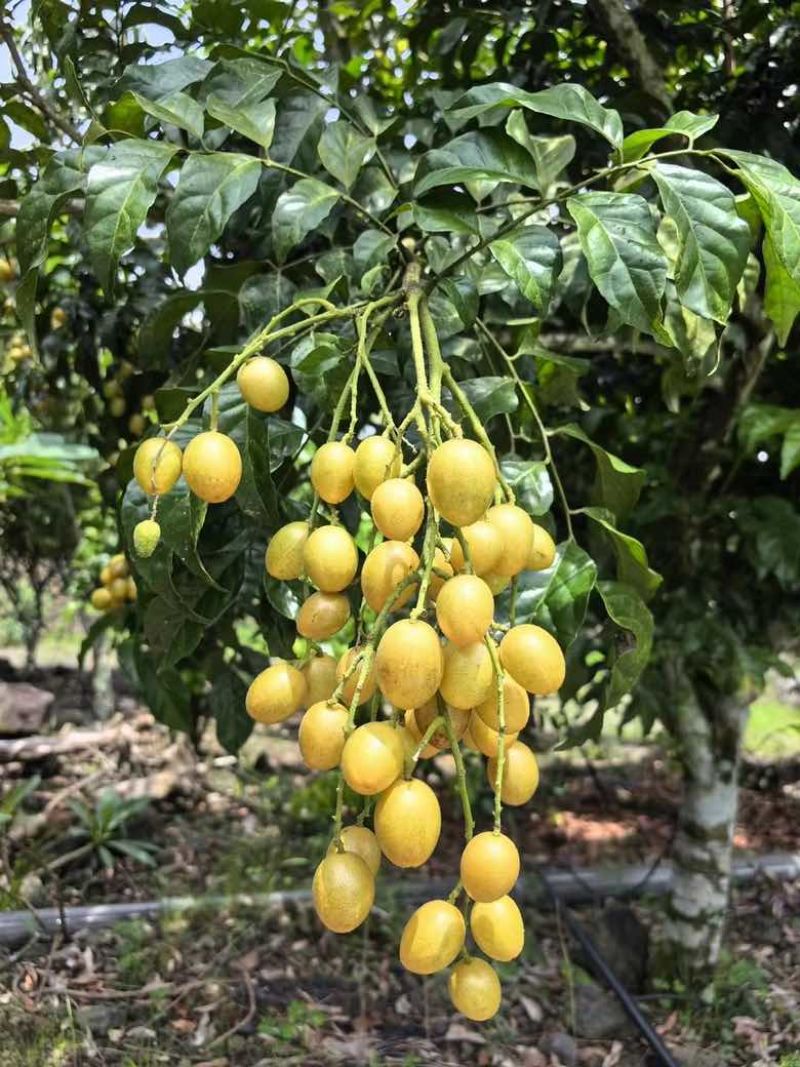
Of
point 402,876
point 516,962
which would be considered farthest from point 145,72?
point 402,876

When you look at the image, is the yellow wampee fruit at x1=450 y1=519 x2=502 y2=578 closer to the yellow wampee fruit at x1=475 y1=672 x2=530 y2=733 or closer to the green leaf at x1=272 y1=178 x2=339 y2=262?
the yellow wampee fruit at x1=475 y1=672 x2=530 y2=733

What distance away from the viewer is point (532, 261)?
0.81 m

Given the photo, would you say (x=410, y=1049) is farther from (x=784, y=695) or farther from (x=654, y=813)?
(x=784, y=695)

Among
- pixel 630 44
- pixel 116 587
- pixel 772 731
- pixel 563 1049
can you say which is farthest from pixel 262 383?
pixel 772 731

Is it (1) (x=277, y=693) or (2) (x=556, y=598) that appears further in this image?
(2) (x=556, y=598)

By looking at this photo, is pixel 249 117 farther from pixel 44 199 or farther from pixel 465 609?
pixel 465 609

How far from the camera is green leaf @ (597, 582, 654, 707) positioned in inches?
36.5

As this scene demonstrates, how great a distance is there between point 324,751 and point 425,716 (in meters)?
0.08

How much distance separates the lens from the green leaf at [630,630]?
93 cm

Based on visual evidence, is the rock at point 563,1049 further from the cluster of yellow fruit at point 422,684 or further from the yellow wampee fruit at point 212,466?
the yellow wampee fruit at point 212,466

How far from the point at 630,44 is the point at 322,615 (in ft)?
3.51

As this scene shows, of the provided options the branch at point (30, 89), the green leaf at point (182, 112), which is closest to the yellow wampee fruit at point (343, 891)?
the green leaf at point (182, 112)

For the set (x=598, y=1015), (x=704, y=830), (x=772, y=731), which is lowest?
(x=772, y=731)

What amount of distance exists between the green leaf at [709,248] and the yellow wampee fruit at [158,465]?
1.38 ft
